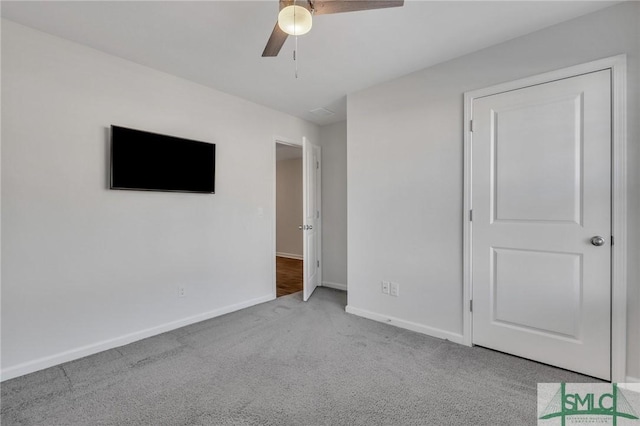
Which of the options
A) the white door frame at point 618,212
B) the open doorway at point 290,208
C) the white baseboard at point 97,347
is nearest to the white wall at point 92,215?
the white baseboard at point 97,347

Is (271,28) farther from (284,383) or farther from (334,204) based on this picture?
(334,204)

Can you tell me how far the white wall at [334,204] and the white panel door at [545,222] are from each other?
6.75 feet

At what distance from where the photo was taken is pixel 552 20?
6.71 feet

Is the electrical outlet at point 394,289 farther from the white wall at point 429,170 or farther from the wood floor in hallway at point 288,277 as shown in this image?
the wood floor in hallway at point 288,277

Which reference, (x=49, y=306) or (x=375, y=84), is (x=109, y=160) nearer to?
(x=49, y=306)

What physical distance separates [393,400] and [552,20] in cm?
271

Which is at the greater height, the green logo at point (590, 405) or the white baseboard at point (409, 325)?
the white baseboard at point (409, 325)

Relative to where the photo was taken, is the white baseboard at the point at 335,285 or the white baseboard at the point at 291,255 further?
the white baseboard at the point at 291,255

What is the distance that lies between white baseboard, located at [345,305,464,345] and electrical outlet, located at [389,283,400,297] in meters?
0.24

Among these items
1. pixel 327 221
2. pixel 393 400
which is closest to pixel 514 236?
pixel 393 400

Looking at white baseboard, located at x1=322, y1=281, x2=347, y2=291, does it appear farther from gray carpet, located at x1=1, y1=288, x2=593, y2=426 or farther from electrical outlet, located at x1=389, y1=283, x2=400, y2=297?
gray carpet, located at x1=1, y1=288, x2=593, y2=426

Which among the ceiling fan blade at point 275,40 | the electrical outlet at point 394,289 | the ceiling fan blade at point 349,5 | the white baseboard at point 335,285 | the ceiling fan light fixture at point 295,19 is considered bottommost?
the white baseboard at point 335,285

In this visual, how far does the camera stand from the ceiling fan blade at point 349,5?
1422 mm

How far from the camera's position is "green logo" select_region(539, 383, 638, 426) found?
5.34 feet
